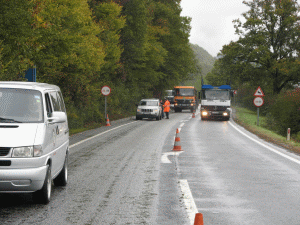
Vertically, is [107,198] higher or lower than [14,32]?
lower

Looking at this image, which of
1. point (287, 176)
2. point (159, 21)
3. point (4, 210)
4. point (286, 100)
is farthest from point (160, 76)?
point (4, 210)

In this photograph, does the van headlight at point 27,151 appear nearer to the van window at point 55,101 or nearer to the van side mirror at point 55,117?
the van side mirror at point 55,117

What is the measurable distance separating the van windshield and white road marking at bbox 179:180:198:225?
263cm

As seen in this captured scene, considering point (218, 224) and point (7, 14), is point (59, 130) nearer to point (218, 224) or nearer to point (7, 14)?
point (218, 224)

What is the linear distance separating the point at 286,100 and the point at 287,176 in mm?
24948

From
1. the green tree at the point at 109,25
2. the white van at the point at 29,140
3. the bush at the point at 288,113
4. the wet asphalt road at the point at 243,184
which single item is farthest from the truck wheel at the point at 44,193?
the green tree at the point at 109,25

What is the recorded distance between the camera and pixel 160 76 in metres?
55.1

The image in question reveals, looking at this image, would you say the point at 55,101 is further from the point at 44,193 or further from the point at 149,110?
the point at 149,110

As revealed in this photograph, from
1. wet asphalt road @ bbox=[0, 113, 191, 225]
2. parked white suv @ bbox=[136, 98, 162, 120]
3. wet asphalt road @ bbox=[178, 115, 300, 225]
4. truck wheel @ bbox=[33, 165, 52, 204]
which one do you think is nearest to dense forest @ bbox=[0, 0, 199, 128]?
parked white suv @ bbox=[136, 98, 162, 120]

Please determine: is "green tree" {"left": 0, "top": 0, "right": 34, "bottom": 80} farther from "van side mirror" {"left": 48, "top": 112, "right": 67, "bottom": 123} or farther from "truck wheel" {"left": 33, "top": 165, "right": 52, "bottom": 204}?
"truck wheel" {"left": 33, "top": 165, "right": 52, "bottom": 204}

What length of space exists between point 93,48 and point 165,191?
54.3 feet

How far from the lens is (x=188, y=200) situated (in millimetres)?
7426

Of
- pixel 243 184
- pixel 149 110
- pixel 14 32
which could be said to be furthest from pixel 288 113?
pixel 243 184

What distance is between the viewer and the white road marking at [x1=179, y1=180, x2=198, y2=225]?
6480mm
